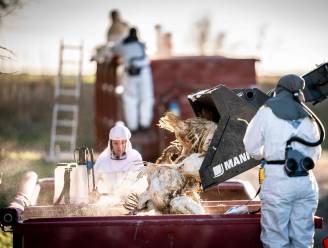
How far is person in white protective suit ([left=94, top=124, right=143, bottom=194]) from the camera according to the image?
745 cm

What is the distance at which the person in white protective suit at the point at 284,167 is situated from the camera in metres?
5.27

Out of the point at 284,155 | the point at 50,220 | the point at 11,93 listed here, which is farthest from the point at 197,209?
the point at 11,93

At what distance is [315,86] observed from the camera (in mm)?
6059

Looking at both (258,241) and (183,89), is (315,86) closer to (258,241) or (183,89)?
(258,241)

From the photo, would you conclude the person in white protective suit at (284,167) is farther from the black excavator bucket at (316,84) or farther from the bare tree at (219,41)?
the bare tree at (219,41)

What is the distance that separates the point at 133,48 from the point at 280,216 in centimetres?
994

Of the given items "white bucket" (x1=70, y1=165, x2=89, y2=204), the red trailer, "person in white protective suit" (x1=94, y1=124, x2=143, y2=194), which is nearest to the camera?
the red trailer

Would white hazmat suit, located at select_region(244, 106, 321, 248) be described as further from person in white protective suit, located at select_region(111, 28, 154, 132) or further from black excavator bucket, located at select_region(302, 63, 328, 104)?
person in white protective suit, located at select_region(111, 28, 154, 132)

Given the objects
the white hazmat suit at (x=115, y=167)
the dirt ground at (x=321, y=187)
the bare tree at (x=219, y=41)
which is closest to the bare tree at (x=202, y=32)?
the bare tree at (x=219, y=41)

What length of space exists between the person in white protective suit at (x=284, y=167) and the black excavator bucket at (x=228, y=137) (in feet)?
1.24

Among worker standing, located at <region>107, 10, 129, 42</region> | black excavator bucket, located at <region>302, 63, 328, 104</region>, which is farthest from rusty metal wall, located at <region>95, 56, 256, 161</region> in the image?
black excavator bucket, located at <region>302, 63, 328, 104</region>

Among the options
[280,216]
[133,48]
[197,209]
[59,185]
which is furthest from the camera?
[133,48]

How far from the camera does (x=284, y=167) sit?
5285mm

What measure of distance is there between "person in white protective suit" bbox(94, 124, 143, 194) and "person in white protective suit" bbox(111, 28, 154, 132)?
7199 millimetres
